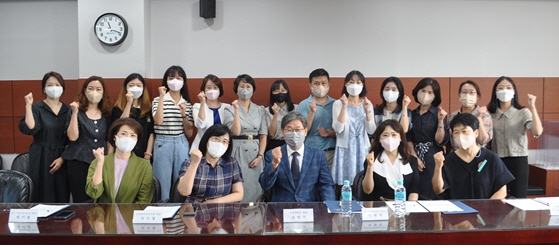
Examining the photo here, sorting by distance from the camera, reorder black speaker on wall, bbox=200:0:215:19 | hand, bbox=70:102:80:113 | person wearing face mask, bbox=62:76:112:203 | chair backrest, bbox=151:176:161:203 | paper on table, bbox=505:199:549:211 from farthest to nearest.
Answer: black speaker on wall, bbox=200:0:215:19
person wearing face mask, bbox=62:76:112:203
hand, bbox=70:102:80:113
chair backrest, bbox=151:176:161:203
paper on table, bbox=505:199:549:211

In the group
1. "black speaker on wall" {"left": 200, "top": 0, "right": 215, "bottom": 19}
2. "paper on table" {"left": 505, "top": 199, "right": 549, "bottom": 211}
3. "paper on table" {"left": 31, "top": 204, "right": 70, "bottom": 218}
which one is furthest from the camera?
"black speaker on wall" {"left": 200, "top": 0, "right": 215, "bottom": 19}

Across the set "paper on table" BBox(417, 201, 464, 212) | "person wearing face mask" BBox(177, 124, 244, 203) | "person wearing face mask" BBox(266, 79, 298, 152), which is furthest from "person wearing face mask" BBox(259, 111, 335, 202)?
"person wearing face mask" BBox(266, 79, 298, 152)

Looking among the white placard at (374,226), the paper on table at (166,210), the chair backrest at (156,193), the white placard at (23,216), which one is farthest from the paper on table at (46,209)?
the white placard at (374,226)

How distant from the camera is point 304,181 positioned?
10.4ft

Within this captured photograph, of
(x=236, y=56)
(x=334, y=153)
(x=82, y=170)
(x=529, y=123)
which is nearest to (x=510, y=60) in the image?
(x=529, y=123)

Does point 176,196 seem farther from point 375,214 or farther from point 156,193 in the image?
point 375,214

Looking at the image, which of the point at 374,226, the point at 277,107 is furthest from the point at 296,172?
the point at 277,107

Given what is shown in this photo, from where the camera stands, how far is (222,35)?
16.9 ft

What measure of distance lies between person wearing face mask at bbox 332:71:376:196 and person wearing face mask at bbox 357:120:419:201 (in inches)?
30.2

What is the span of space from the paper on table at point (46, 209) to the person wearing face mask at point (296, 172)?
1273mm

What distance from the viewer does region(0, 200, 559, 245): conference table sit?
212cm

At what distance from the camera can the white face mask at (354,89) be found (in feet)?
13.2

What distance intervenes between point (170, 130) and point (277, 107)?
3.20 ft

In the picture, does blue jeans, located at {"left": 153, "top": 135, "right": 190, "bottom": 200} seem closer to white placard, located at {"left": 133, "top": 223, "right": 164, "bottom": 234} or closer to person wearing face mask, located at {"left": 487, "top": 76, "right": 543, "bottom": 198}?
white placard, located at {"left": 133, "top": 223, "right": 164, "bottom": 234}
